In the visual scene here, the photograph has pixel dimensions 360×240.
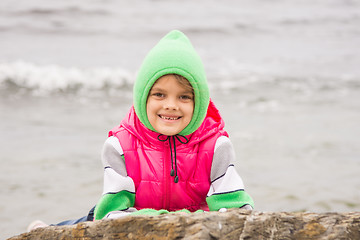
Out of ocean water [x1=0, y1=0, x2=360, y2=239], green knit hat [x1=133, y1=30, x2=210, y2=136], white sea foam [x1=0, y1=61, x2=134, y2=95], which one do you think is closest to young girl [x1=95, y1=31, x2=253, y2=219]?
green knit hat [x1=133, y1=30, x2=210, y2=136]

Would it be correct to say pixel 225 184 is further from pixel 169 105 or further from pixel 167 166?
pixel 169 105

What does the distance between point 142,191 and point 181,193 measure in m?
0.23

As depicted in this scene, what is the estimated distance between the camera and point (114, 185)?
8.57 ft

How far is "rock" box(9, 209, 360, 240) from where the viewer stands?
6.05 ft

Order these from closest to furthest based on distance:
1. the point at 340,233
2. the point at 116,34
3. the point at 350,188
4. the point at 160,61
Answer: the point at 340,233 → the point at 160,61 → the point at 350,188 → the point at 116,34

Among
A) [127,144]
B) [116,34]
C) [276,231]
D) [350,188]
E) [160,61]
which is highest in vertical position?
[116,34]

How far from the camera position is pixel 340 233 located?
184 cm

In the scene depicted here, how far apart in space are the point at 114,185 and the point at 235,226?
94 centimetres

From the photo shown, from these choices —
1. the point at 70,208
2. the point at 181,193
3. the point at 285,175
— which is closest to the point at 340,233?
the point at 181,193

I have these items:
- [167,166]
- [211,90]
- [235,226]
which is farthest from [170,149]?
[211,90]

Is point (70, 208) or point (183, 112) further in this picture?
point (70, 208)

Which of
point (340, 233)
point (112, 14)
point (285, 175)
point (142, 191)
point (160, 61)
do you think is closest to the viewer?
point (340, 233)

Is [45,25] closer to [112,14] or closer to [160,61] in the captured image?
[112,14]

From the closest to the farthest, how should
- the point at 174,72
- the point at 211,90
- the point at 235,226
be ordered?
the point at 235,226 → the point at 174,72 → the point at 211,90
